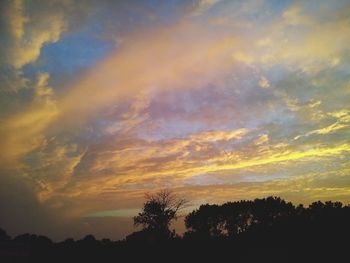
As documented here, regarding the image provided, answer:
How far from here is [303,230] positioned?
37.2 meters

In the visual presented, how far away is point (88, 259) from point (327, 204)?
38.5m

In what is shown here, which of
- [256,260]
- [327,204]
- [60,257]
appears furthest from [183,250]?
[327,204]

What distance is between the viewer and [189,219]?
88750 millimetres

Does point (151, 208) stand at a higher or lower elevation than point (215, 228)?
higher

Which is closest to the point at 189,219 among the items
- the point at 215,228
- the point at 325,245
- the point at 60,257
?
the point at 215,228

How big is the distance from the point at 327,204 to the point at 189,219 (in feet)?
128

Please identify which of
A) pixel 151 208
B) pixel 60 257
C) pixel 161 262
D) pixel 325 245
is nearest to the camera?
pixel 325 245

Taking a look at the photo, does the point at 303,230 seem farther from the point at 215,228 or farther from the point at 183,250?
the point at 215,228

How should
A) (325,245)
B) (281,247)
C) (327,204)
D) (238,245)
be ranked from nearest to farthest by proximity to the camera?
(325,245) → (281,247) → (238,245) → (327,204)

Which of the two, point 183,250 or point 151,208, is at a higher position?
point 151,208

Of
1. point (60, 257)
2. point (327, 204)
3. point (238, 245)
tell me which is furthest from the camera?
point (327, 204)

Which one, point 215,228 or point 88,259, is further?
point 215,228

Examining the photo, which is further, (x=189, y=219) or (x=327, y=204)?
(x=189, y=219)

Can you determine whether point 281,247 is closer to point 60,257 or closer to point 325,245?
point 325,245
